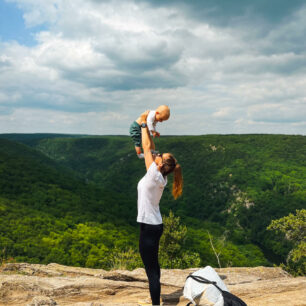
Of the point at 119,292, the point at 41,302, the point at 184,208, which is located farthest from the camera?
the point at 184,208

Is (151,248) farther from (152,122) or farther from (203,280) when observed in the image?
(152,122)

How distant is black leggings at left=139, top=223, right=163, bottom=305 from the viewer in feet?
15.1

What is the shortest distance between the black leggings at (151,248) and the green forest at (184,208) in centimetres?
2469

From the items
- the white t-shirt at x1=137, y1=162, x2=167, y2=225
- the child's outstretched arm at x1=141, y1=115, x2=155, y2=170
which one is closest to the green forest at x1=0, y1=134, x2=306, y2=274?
the white t-shirt at x1=137, y1=162, x2=167, y2=225

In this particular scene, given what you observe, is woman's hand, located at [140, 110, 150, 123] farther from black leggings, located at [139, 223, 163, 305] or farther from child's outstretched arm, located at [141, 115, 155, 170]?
black leggings, located at [139, 223, 163, 305]

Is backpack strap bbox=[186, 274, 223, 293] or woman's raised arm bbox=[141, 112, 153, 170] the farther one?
woman's raised arm bbox=[141, 112, 153, 170]

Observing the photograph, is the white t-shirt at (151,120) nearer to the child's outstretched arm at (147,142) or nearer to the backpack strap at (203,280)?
the child's outstretched arm at (147,142)

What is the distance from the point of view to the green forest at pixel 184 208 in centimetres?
5675

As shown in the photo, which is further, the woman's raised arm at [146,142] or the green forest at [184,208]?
the green forest at [184,208]

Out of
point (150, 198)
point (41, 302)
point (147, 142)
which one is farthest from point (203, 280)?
point (41, 302)

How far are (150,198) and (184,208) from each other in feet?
363

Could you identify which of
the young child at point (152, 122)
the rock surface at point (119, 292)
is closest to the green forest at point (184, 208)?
the rock surface at point (119, 292)

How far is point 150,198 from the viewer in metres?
4.56

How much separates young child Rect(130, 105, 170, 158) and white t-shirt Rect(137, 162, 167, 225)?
0.52 metres
